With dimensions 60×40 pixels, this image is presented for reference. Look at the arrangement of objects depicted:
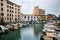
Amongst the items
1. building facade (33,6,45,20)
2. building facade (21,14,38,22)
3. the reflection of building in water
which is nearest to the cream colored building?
building facade (21,14,38,22)

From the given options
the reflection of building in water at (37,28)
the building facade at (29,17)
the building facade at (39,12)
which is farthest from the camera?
the reflection of building in water at (37,28)

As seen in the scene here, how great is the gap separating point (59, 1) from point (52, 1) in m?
0.22

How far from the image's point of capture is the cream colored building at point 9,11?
579 cm

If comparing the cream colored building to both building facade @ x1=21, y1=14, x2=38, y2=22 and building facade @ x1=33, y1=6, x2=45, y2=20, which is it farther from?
building facade @ x1=33, y1=6, x2=45, y2=20

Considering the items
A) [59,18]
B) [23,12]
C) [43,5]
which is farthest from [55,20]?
[23,12]

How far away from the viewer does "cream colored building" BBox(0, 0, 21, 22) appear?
579 cm

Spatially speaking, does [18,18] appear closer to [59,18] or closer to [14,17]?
[14,17]

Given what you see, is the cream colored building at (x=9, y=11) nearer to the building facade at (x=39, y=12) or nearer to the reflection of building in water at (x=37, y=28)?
the building facade at (x=39, y=12)

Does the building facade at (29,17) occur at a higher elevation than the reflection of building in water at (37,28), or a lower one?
higher

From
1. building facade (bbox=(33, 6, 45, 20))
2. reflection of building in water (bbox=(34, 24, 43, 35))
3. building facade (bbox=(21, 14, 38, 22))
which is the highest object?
building facade (bbox=(33, 6, 45, 20))

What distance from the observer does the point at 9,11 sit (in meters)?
6.02

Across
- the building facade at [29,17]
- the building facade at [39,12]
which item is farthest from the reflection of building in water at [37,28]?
the building facade at [39,12]

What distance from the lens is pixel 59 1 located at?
503cm

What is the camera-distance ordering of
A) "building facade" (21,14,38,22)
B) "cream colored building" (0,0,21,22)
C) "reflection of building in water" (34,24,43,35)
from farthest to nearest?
1. "reflection of building in water" (34,24,43,35)
2. "cream colored building" (0,0,21,22)
3. "building facade" (21,14,38,22)
